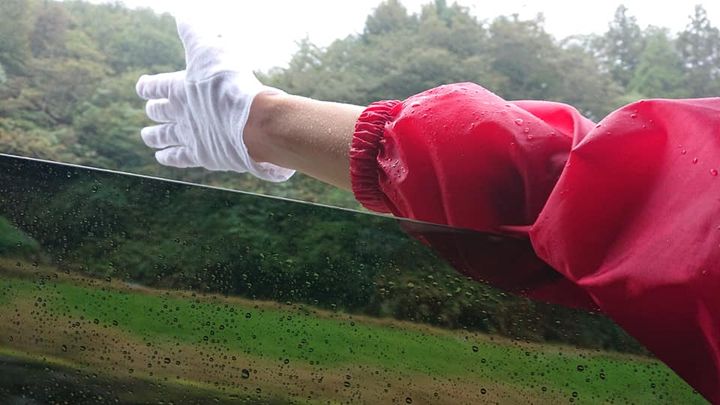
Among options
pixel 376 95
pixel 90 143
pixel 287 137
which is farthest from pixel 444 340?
pixel 90 143

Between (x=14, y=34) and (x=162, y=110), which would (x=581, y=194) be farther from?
(x=14, y=34)

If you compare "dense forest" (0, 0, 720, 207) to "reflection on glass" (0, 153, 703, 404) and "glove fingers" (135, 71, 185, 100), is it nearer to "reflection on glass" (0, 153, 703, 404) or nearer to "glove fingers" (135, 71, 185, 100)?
"glove fingers" (135, 71, 185, 100)

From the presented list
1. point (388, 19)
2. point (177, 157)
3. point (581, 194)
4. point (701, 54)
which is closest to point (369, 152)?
point (581, 194)

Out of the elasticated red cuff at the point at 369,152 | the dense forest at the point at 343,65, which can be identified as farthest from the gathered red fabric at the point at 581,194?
the dense forest at the point at 343,65

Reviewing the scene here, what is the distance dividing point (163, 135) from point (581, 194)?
61 cm

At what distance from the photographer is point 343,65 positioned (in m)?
3.99

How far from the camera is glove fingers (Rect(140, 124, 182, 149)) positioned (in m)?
0.92

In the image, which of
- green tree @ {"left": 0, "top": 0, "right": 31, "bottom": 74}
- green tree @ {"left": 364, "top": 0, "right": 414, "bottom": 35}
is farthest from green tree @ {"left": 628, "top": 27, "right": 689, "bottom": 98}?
green tree @ {"left": 0, "top": 0, "right": 31, "bottom": 74}

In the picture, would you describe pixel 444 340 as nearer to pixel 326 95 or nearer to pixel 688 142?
pixel 688 142

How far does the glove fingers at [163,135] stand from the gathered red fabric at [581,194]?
1.35ft

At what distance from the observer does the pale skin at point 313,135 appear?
58 cm

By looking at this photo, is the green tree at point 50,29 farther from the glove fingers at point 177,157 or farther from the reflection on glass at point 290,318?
the reflection on glass at point 290,318

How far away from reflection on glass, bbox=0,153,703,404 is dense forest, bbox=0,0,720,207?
11.6 feet

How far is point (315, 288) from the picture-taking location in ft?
1.06
